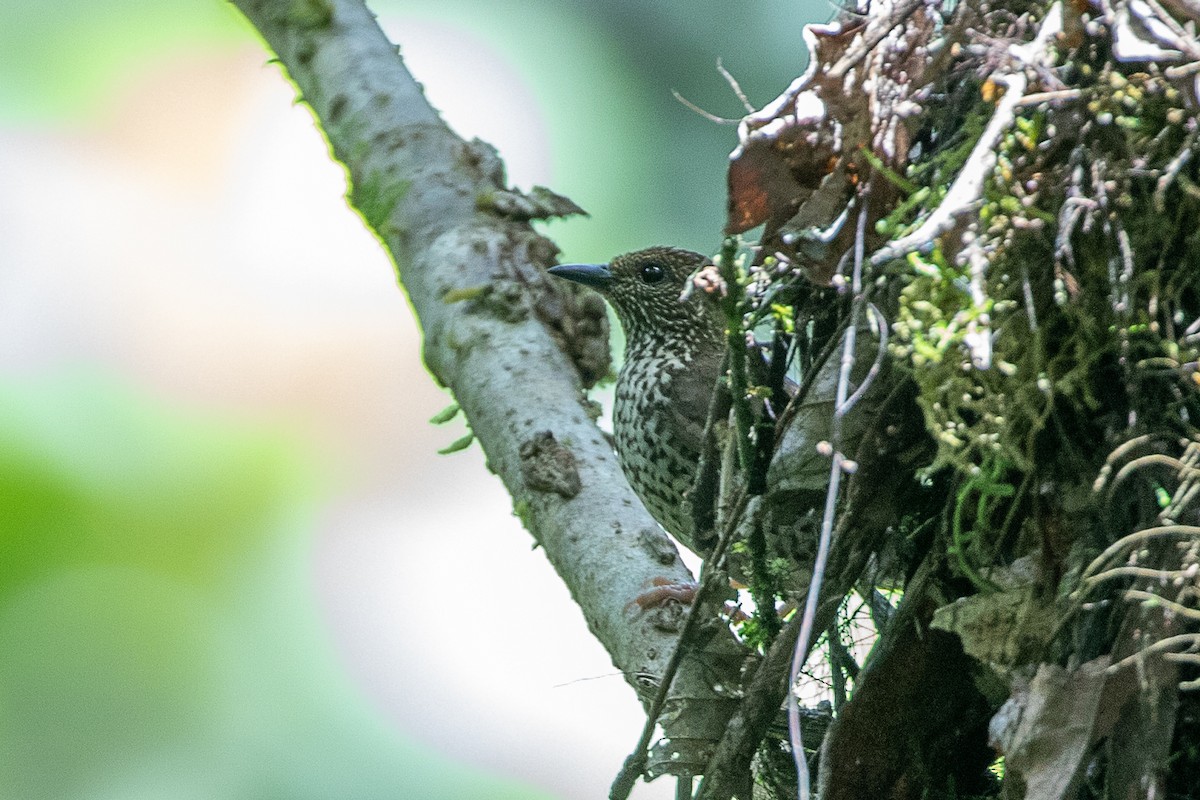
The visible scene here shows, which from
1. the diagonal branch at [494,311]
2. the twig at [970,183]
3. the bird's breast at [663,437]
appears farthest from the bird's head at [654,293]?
the twig at [970,183]

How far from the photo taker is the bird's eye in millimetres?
4637

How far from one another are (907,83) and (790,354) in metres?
0.65

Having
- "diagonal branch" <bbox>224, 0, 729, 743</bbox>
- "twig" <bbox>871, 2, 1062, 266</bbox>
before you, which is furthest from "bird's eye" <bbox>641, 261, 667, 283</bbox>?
"twig" <bbox>871, 2, 1062, 266</bbox>

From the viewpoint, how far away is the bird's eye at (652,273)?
464 centimetres

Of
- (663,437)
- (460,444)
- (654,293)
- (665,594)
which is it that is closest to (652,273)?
(654,293)

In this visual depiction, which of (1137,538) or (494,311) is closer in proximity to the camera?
(1137,538)

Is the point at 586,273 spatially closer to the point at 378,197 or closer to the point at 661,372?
the point at 661,372

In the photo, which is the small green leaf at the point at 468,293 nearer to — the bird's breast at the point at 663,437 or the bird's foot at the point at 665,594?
the bird's breast at the point at 663,437

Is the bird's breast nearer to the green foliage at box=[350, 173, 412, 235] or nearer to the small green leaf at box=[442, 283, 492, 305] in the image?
the small green leaf at box=[442, 283, 492, 305]

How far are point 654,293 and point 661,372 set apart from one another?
1.36 ft

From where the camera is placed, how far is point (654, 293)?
181 inches

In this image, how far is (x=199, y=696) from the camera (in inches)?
277

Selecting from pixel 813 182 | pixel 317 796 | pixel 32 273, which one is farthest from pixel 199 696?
pixel 813 182

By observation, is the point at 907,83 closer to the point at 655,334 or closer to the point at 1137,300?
the point at 1137,300
